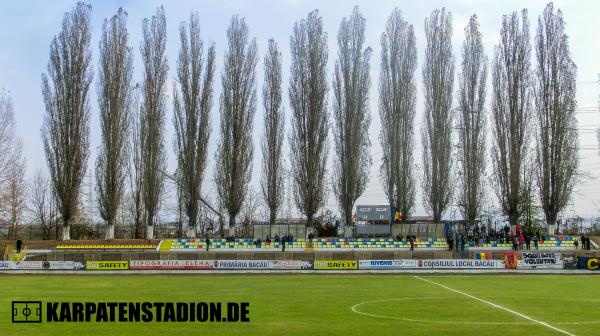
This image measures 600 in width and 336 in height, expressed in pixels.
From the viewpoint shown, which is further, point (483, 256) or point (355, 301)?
point (483, 256)

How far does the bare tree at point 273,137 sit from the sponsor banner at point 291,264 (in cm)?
1917

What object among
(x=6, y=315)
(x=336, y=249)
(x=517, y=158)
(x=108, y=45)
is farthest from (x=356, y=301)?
(x=108, y=45)

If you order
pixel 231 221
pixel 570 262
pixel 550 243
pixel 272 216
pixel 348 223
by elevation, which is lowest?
pixel 570 262

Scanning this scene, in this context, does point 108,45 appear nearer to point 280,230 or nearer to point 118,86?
point 118,86

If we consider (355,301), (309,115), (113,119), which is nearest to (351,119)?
(309,115)

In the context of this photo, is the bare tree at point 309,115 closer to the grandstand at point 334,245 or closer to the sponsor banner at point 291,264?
the grandstand at point 334,245

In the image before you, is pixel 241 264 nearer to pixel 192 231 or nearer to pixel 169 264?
pixel 169 264

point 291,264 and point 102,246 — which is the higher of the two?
point 102,246

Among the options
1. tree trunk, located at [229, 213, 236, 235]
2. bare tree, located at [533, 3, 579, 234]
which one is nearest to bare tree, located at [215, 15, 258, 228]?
tree trunk, located at [229, 213, 236, 235]

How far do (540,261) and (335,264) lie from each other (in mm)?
14445

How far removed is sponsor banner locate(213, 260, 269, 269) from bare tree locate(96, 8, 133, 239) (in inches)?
861

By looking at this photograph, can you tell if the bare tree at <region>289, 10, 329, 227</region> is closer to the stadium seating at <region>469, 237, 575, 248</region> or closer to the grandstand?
the grandstand

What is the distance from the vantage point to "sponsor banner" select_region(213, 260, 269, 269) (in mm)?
47500

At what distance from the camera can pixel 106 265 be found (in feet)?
157
